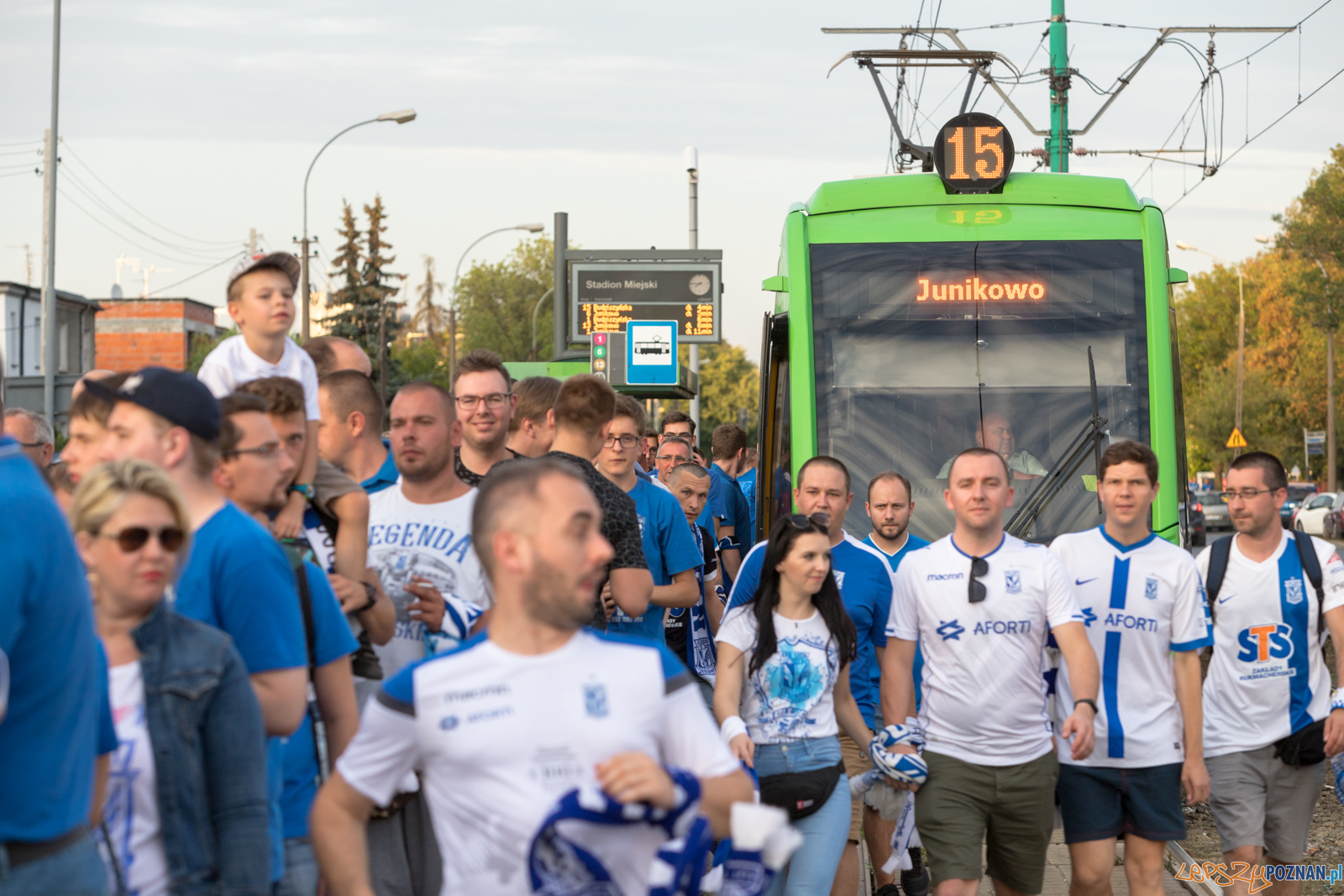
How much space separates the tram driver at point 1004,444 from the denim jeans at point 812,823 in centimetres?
356

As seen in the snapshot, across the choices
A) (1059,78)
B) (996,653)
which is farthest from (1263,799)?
(1059,78)

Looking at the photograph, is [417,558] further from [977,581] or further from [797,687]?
[977,581]

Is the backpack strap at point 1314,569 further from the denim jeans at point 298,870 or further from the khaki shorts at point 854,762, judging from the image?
the denim jeans at point 298,870

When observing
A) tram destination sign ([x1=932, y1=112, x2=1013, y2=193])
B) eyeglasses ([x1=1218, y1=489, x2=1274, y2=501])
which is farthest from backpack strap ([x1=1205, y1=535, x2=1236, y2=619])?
tram destination sign ([x1=932, y1=112, x2=1013, y2=193])

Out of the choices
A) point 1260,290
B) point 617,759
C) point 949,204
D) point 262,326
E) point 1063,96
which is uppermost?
point 1260,290

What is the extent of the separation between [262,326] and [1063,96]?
1569cm

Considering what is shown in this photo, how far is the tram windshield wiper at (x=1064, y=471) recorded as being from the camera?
8023mm

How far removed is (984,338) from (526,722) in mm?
6438

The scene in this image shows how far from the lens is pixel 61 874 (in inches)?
96.5

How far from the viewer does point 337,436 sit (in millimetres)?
4840

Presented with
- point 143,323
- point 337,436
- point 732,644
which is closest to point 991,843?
point 732,644

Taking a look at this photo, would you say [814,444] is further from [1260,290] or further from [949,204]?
[1260,290]

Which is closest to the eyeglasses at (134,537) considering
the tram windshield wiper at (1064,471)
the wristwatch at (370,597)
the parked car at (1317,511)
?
the wristwatch at (370,597)

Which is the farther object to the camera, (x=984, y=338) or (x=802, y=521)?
(x=984, y=338)
